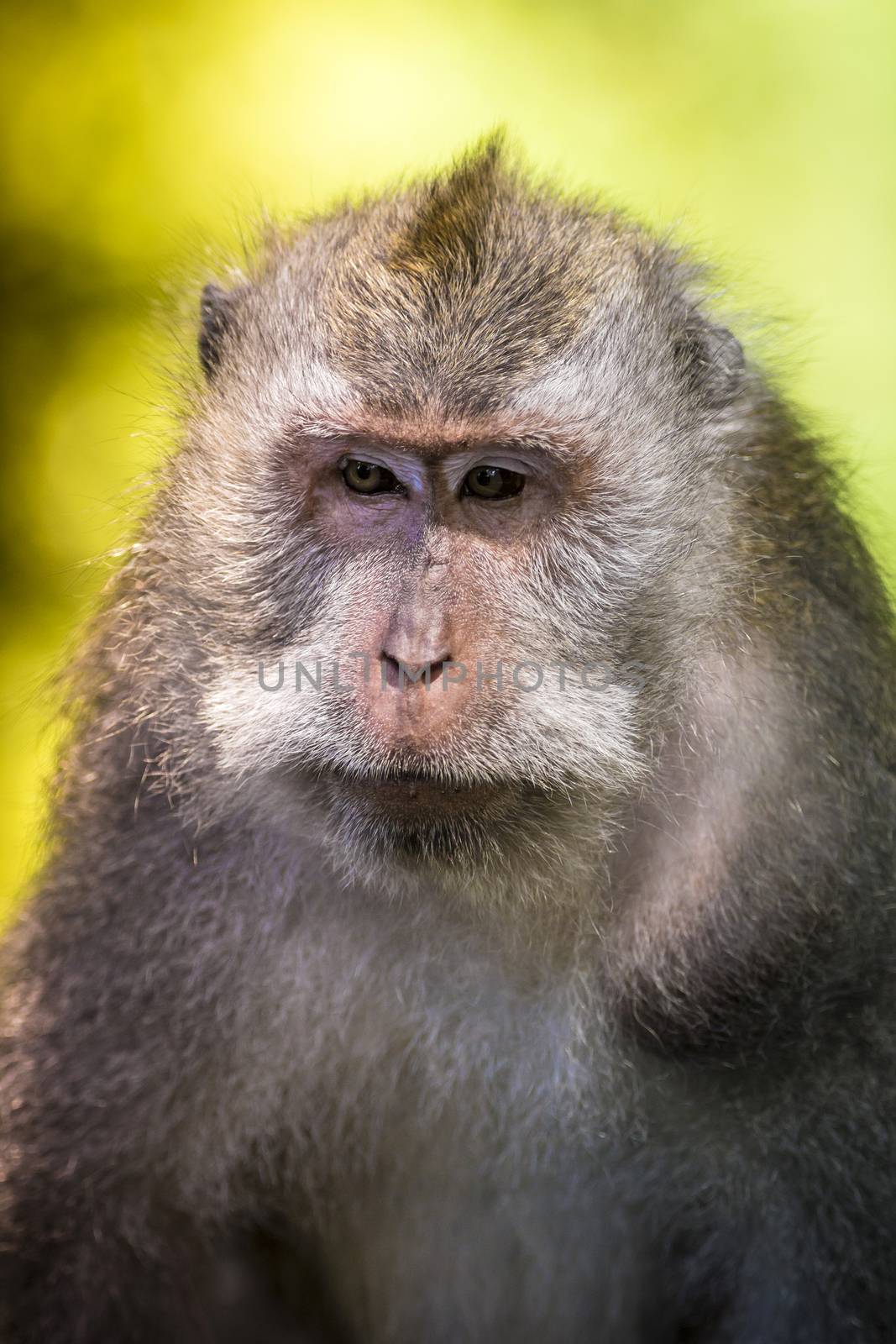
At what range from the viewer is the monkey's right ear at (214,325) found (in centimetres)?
251

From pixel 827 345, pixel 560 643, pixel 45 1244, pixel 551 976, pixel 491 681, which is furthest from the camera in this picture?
pixel 827 345

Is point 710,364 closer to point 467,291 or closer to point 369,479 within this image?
point 467,291

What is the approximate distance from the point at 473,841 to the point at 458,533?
1.63 ft

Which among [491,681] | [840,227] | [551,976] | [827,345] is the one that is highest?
[840,227]

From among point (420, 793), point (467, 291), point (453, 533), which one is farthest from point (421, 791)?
point (467, 291)

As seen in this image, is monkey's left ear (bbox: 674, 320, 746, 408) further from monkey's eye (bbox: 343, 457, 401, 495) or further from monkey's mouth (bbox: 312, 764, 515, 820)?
monkey's mouth (bbox: 312, 764, 515, 820)

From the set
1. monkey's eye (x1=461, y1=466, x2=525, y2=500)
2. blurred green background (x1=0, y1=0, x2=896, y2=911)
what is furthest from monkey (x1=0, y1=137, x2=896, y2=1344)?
blurred green background (x1=0, y1=0, x2=896, y2=911)

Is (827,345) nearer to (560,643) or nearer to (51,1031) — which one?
(560,643)

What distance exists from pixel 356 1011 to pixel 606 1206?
0.59 meters

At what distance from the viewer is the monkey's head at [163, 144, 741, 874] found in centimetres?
200

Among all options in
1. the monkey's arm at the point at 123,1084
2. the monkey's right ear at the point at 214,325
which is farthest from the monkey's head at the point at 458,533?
the monkey's arm at the point at 123,1084

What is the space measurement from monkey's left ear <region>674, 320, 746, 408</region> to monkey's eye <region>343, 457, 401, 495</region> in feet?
1.84

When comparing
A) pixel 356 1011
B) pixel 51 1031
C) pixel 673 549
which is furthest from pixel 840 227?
pixel 51 1031

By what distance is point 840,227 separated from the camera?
4.14 metres
